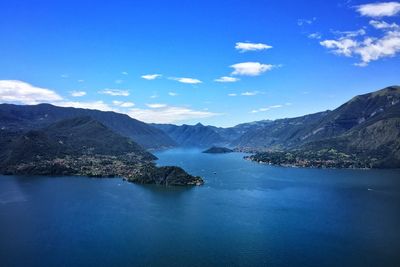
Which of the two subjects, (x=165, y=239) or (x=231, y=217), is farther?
(x=231, y=217)

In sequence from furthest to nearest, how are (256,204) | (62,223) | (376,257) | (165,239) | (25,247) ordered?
1. (256,204)
2. (62,223)
3. (165,239)
4. (25,247)
5. (376,257)

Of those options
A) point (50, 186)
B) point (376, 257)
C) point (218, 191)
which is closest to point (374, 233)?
point (376, 257)

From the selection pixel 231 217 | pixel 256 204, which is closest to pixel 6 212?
pixel 231 217

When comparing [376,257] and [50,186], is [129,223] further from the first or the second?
[50,186]

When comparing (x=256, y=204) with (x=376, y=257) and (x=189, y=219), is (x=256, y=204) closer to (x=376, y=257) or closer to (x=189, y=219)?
(x=189, y=219)

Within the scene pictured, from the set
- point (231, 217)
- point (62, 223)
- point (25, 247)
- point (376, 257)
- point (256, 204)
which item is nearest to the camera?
point (376, 257)

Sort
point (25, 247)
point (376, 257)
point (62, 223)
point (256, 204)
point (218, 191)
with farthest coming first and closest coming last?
point (218, 191), point (256, 204), point (62, 223), point (25, 247), point (376, 257)
